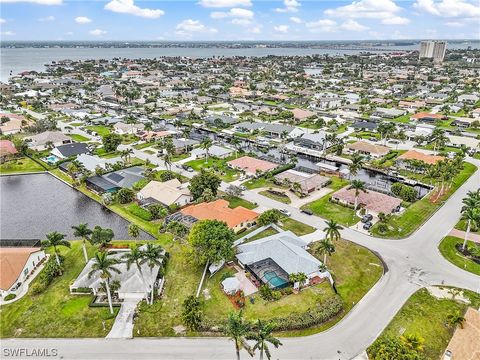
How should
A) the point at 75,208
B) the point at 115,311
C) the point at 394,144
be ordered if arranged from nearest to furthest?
the point at 115,311, the point at 75,208, the point at 394,144

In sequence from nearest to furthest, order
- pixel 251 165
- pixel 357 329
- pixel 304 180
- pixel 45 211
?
pixel 357 329 → pixel 45 211 → pixel 304 180 → pixel 251 165

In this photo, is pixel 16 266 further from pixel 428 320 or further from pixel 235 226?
pixel 428 320

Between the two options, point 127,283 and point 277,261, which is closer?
point 127,283

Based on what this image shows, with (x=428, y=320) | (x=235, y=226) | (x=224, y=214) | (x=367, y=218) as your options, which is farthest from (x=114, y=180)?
(x=428, y=320)

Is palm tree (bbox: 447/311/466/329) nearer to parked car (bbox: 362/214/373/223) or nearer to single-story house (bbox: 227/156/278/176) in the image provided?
parked car (bbox: 362/214/373/223)

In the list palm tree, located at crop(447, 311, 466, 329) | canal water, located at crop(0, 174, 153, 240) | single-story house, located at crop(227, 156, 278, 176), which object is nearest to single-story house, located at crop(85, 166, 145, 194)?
canal water, located at crop(0, 174, 153, 240)

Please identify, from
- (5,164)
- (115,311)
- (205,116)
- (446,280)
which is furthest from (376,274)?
(205,116)

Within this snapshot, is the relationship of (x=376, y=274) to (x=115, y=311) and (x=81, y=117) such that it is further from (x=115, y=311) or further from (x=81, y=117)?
(x=81, y=117)

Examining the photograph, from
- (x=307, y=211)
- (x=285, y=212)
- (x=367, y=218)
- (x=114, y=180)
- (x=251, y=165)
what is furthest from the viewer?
(x=251, y=165)
